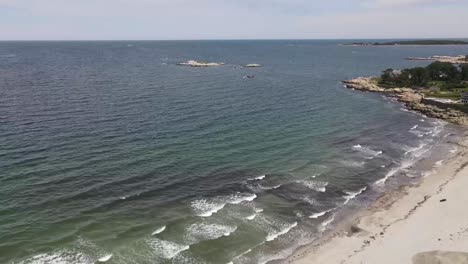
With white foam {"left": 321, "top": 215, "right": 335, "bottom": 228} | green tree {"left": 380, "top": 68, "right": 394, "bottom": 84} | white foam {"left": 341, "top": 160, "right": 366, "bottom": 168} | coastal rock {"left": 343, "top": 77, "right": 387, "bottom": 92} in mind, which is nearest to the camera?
white foam {"left": 321, "top": 215, "right": 335, "bottom": 228}

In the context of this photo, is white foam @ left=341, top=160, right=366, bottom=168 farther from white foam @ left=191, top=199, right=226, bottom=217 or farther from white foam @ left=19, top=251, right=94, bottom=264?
white foam @ left=19, top=251, right=94, bottom=264

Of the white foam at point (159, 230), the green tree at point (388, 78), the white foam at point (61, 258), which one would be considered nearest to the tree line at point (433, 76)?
the green tree at point (388, 78)

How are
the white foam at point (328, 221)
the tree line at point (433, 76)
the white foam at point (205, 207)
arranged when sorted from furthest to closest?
1. the tree line at point (433, 76)
2. the white foam at point (205, 207)
3. the white foam at point (328, 221)

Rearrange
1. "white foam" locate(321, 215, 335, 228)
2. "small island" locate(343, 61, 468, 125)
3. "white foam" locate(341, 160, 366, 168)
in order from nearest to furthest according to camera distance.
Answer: "white foam" locate(321, 215, 335, 228) → "white foam" locate(341, 160, 366, 168) → "small island" locate(343, 61, 468, 125)

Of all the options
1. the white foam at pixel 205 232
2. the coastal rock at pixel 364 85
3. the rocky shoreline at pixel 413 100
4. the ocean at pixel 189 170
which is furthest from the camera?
the coastal rock at pixel 364 85

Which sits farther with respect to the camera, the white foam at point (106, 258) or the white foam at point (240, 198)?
the white foam at point (240, 198)

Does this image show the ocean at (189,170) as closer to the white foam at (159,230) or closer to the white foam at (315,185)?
the white foam at (159,230)

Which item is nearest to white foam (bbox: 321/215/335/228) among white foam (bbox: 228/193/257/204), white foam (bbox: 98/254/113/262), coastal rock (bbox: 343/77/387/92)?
white foam (bbox: 228/193/257/204)

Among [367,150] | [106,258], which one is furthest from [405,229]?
[106,258]
